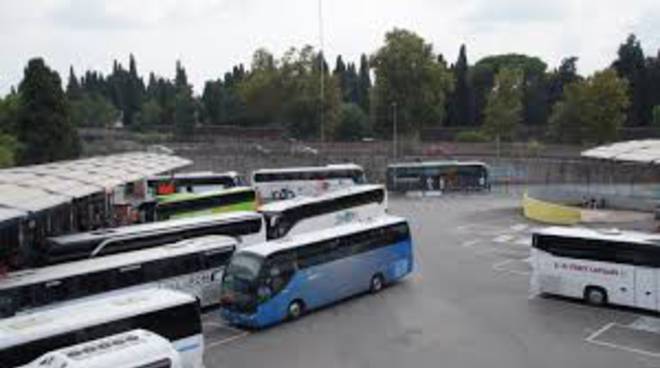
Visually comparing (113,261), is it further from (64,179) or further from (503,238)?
(503,238)

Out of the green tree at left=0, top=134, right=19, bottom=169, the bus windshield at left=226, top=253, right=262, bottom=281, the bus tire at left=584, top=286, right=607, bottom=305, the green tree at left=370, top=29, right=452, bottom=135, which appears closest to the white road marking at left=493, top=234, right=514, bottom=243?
the bus tire at left=584, top=286, right=607, bottom=305

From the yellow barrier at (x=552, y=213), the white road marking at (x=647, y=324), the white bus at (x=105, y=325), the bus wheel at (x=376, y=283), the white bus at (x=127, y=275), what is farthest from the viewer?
the yellow barrier at (x=552, y=213)

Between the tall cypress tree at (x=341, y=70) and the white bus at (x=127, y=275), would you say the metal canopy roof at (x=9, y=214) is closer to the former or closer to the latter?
the white bus at (x=127, y=275)

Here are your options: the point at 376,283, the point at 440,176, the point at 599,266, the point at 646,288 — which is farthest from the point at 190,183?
the point at 646,288

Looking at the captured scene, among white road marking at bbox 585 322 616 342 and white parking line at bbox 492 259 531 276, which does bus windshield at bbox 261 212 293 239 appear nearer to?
white parking line at bbox 492 259 531 276

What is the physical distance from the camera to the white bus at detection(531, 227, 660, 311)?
2244 centimetres

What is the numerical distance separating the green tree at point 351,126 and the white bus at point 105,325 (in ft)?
224

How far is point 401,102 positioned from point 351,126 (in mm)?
12801

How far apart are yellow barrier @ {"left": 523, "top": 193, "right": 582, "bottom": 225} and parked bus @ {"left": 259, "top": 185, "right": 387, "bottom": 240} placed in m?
→ 8.80

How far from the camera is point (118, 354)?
45.6 feet

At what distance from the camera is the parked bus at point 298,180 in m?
52.1

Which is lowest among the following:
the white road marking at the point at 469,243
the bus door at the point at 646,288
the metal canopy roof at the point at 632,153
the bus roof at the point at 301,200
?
the white road marking at the point at 469,243

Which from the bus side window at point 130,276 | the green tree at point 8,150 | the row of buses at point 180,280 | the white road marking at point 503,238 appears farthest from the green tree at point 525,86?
the bus side window at point 130,276

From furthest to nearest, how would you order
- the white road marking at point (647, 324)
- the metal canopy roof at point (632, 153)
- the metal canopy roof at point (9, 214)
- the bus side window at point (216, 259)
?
1. the metal canopy roof at point (632, 153)
2. the bus side window at point (216, 259)
3. the white road marking at point (647, 324)
4. the metal canopy roof at point (9, 214)
